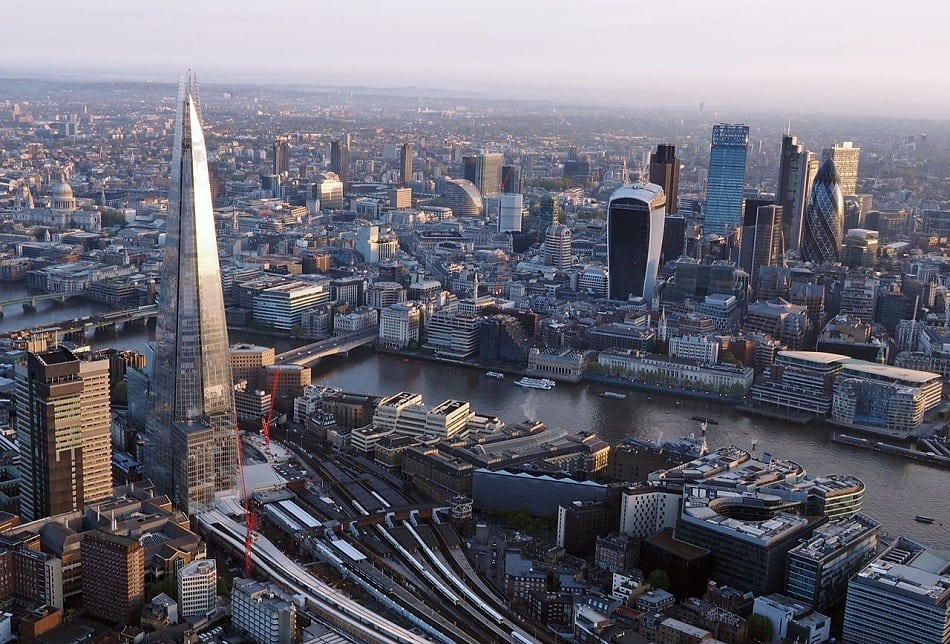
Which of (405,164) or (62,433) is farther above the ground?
(405,164)

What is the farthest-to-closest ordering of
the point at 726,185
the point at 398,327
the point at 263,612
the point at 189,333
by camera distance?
the point at 726,185 → the point at 398,327 → the point at 189,333 → the point at 263,612

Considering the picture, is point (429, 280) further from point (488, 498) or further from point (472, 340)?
point (488, 498)

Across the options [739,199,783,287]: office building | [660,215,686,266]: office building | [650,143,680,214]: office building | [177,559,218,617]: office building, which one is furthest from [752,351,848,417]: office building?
[650,143,680,214]: office building

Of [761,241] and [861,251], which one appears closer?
[761,241]

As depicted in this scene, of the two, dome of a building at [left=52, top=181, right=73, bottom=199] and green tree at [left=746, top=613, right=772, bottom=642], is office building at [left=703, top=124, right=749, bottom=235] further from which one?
green tree at [left=746, top=613, right=772, bottom=642]

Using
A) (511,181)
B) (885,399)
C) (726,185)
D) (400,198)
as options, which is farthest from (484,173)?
(885,399)

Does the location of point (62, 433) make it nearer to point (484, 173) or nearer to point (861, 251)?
point (861, 251)

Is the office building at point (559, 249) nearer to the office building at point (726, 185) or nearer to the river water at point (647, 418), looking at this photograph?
the office building at point (726, 185)
